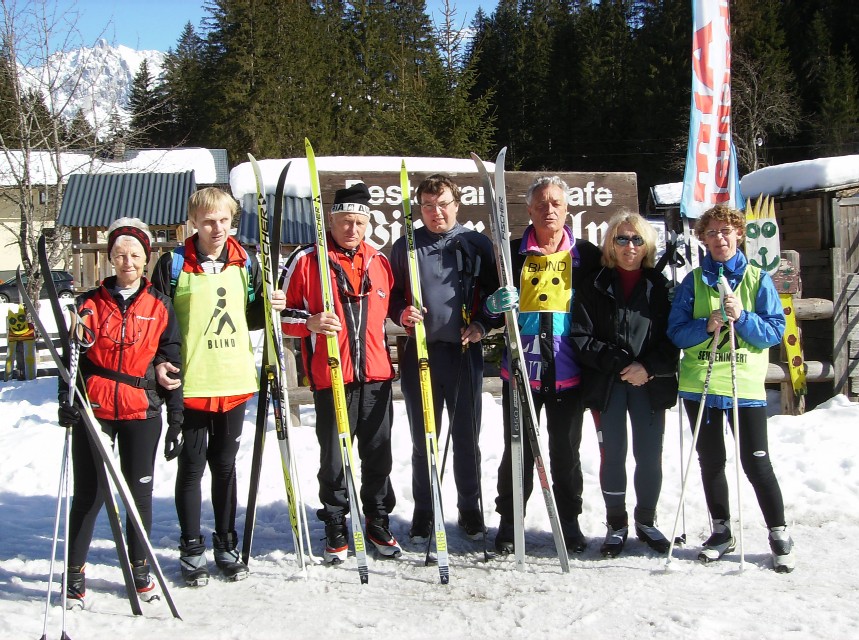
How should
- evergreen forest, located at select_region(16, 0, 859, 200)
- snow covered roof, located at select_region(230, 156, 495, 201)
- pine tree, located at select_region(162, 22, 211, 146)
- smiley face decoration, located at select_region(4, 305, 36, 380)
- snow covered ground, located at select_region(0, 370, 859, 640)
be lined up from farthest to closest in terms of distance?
pine tree, located at select_region(162, 22, 211, 146), evergreen forest, located at select_region(16, 0, 859, 200), smiley face decoration, located at select_region(4, 305, 36, 380), snow covered roof, located at select_region(230, 156, 495, 201), snow covered ground, located at select_region(0, 370, 859, 640)

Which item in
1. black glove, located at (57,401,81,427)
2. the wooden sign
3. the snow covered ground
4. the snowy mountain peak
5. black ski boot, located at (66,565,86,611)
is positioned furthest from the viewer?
the snowy mountain peak

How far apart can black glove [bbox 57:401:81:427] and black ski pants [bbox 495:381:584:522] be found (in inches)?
78.3

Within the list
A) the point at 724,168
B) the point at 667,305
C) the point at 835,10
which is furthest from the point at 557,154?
the point at 667,305

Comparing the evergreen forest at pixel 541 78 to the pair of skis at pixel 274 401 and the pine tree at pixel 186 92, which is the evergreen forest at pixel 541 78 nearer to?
the pine tree at pixel 186 92

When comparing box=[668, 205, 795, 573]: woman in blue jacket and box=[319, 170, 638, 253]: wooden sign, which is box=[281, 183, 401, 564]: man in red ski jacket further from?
box=[319, 170, 638, 253]: wooden sign

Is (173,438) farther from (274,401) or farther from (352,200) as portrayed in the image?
(352,200)

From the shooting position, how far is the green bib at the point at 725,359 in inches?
136

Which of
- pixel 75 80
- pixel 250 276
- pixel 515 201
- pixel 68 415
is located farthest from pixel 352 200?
pixel 75 80

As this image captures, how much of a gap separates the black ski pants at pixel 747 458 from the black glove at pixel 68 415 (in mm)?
2833

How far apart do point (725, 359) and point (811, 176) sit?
14.5ft

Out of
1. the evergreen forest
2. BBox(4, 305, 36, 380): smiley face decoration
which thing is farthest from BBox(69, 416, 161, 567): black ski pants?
the evergreen forest

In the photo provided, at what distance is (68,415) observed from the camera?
3.04 meters

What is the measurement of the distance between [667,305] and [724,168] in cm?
319

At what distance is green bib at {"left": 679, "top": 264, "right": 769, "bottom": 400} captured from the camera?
3461 mm
